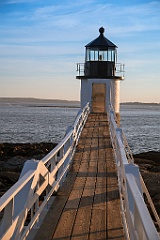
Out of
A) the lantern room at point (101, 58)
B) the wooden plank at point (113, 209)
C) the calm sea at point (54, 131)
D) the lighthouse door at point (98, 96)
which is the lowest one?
the calm sea at point (54, 131)

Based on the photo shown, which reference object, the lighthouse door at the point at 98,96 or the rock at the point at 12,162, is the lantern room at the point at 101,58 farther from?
the rock at the point at 12,162

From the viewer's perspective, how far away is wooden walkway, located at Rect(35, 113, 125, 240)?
5.32 m

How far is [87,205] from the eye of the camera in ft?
21.5

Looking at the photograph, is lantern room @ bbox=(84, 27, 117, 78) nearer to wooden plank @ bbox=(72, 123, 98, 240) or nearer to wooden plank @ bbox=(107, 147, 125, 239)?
wooden plank @ bbox=(72, 123, 98, 240)

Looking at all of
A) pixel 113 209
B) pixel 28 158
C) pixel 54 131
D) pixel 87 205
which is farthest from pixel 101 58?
pixel 54 131

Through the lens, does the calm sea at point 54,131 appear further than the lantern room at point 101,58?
Yes

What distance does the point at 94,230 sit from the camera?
17.7ft

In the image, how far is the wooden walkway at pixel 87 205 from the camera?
17.4ft

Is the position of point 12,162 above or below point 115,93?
below

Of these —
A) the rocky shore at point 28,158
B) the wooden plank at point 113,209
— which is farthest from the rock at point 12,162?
the wooden plank at point 113,209

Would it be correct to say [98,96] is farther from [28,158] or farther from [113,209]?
[113,209]

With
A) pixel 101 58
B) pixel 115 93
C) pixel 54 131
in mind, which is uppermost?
pixel 101 58

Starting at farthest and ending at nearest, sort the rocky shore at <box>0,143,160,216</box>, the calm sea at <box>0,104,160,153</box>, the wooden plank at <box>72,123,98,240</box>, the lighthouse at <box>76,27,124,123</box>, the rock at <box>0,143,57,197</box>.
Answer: the calm sea at <box>0,104,160,153</box> < the lighthouse at <box>76,27,124,123</box> < the rock at <box>0,143,57,197</box> < the rocky shore at <box>0,143,160,216</box> < the wooden plank at <box>72,123,98,240</box>

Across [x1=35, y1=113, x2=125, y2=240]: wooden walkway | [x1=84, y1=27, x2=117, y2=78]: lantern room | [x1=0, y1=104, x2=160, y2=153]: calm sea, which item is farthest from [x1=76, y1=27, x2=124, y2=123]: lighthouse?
[x1=35, y1=113, x2=125, y2=240]: wooden walkway
